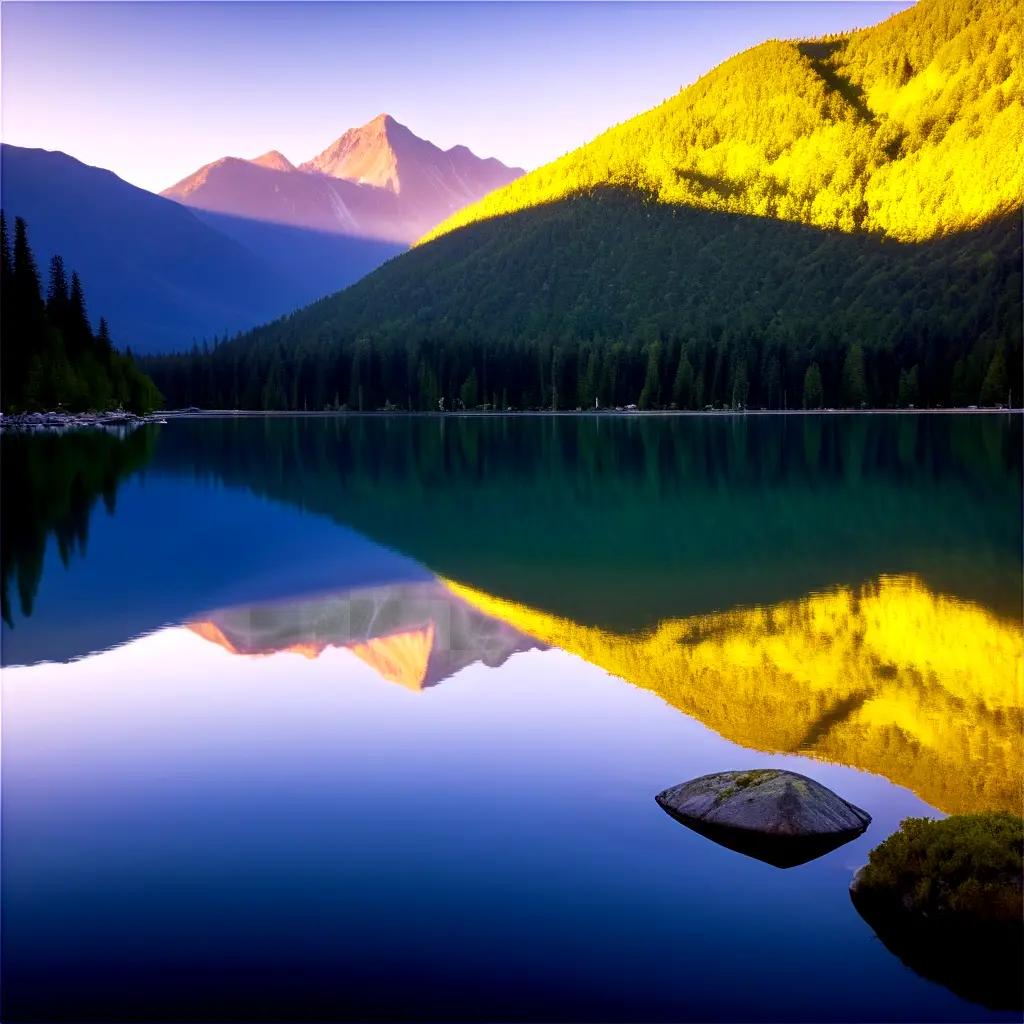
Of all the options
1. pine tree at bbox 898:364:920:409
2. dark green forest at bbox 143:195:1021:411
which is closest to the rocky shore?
dark green forest at bbox 143:195:1021:411

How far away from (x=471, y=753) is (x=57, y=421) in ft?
283

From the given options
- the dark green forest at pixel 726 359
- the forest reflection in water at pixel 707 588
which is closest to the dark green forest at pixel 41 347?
the forest reflection in water at pixel 707 588

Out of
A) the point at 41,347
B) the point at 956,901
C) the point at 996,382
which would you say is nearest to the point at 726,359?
the point at 996,382

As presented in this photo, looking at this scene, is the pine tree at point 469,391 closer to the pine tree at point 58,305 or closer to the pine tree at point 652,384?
the pine tree at point 652,384

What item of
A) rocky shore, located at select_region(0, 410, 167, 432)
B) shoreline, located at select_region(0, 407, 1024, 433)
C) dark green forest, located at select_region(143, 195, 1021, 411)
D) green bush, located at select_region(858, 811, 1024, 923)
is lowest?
shoreline, located at select_region(0, 407, 1024, 433)

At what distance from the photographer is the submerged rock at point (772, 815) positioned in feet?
32.4

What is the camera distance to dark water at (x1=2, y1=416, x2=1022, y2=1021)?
7.99 meters

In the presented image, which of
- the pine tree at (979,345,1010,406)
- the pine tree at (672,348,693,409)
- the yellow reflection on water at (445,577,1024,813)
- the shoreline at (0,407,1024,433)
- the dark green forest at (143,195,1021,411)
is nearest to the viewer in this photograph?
the yellow reflection on water at (445,577,1024,813)

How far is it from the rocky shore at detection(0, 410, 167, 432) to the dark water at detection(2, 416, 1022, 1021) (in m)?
60.4

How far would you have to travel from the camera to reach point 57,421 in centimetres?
9056

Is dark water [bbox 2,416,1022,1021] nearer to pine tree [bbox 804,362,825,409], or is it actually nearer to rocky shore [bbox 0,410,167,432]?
rocky shore [bbox 0,410,167,432]

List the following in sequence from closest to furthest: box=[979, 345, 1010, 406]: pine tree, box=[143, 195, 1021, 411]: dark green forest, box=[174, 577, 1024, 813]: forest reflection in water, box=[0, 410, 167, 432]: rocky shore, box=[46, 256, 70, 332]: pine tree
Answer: box=[174, 577, 1024, 813]: forest reflection in water → box=[0, 410, 167, 432]: rocky shore → box=[46, 256, 70, 332]: pine tree → box=[979, 345, 1010, 406]: pine tree → box=[143, 195, 1021, 411]: dark green forest

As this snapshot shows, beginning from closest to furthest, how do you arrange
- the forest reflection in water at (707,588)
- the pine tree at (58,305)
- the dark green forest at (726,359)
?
the forest reflection in water at (707,588)
the pine tree at (58,305)
the dark green forest at (726,359)

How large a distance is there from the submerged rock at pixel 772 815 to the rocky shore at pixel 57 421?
8127 cm
